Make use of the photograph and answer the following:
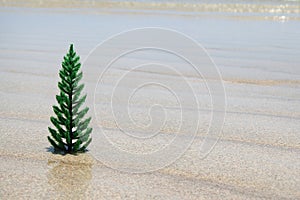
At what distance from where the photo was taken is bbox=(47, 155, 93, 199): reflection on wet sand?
144 centimetres

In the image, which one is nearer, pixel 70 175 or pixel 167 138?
pixel 70 175

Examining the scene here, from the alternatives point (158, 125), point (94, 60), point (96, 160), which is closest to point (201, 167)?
point (96, 160)

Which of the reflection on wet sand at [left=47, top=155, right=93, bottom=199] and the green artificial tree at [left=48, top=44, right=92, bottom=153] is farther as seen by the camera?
the green artificial tree at [left=48, top=44, right=92, bottom=153]

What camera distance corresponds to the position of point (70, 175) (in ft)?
5.09

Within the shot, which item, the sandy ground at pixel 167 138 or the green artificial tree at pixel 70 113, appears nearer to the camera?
the sandy ground at pixel 167 138

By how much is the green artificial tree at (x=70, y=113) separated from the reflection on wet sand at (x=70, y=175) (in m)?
0.05

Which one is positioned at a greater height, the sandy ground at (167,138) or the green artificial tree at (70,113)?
the green artificial tree at (70,113)

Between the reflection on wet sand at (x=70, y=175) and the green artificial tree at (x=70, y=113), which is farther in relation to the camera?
the green artificial tree at (x=70, y=113)

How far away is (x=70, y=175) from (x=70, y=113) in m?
0.22

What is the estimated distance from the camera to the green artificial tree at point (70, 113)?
1599mm

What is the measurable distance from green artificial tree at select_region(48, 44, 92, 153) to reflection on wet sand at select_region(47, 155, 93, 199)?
0.15ft

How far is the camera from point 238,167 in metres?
1.69

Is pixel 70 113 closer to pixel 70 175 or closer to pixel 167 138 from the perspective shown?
pixel 70 175

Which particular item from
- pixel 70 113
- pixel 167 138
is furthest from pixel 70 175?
pixel 167 138
